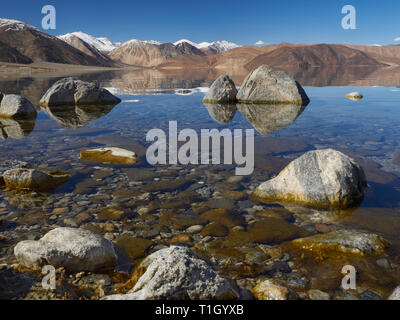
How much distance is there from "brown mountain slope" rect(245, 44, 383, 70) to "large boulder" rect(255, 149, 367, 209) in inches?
5472

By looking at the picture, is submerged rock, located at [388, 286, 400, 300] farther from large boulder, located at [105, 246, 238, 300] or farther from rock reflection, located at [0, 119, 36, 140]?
rock reflection, located at [0, 119, 36, 140]

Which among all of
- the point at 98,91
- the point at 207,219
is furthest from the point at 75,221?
the point at 98,91

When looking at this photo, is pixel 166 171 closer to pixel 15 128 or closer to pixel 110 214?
pixel 110 214

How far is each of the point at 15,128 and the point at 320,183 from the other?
36.8 ft

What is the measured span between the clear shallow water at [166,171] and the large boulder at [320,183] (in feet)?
0.89

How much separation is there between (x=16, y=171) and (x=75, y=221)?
2155 millimetres

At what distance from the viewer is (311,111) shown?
51.6 feet

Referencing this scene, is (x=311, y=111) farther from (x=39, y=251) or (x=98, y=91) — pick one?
(x=39, y=251)

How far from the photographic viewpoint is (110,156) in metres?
7.77

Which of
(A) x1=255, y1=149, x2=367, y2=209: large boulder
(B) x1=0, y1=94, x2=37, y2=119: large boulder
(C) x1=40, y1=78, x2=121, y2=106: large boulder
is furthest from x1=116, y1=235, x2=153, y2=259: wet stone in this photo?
(C) x1=40, y1=78, x2=121, y2=106: large boulder

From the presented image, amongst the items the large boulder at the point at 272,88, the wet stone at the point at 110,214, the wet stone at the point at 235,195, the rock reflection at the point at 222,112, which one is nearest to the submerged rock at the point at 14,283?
the wet stone at the point at 110,214

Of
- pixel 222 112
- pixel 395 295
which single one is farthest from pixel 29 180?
pixel 222 112

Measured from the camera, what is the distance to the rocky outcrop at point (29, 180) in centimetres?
589

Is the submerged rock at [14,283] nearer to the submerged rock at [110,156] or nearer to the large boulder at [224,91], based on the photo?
the submerged rock at [110,156]
